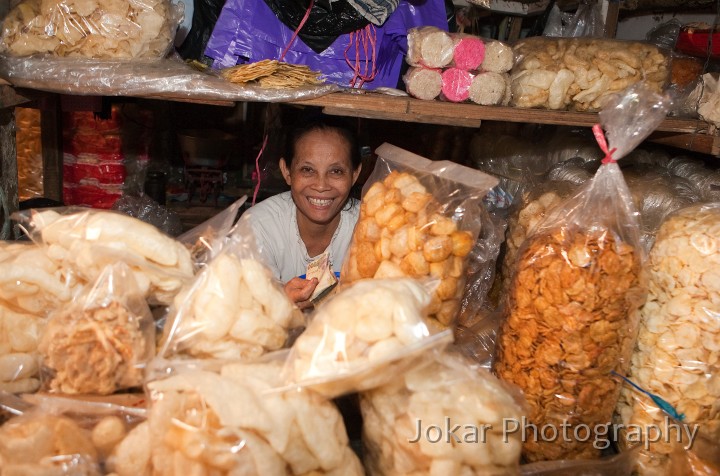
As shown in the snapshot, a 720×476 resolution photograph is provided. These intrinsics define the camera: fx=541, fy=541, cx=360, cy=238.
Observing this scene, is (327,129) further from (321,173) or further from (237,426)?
(237,426)

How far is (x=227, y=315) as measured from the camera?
1113 mm

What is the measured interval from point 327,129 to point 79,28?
3.13ft

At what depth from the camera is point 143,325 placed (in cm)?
112

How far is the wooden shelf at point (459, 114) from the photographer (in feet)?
6.06

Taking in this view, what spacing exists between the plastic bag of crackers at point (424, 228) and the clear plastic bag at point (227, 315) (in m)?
0.36

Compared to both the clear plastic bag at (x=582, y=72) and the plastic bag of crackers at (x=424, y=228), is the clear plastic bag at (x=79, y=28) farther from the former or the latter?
the clear plastic bag at (x=582, y=72)

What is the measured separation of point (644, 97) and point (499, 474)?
101cm

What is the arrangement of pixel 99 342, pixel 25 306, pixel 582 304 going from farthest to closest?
pixel 582 304 < pixel 25 306 < pixel 99 342

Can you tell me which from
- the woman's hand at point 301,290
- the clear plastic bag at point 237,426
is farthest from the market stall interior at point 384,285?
the woman's hand at point 301,290

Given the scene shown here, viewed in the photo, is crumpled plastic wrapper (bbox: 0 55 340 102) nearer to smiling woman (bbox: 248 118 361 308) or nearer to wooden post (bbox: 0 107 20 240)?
wooden post (bbox: 0 107 20 240)

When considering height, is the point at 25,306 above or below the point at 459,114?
below

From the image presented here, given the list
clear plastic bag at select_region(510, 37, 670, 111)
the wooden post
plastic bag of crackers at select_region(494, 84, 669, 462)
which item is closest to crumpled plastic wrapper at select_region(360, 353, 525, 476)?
plastic bag of crackers at select_region(494, 84, 669, 462)

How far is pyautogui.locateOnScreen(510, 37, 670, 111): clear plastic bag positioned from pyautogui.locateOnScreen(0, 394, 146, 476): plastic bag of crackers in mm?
1671

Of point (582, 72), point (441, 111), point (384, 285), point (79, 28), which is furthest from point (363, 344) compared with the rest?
point (79, 28)
